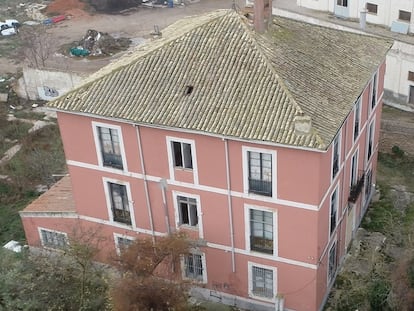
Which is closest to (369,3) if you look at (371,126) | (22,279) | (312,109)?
(371,126)

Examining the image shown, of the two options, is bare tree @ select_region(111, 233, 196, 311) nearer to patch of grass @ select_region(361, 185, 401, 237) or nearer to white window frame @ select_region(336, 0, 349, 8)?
patch of grass @ select_region(361, 185, 401, 237)

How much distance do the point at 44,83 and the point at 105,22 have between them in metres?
22.1

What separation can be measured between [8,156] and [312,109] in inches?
1168

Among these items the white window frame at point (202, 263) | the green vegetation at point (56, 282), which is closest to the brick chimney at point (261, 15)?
the white window frame at point (202, 263)

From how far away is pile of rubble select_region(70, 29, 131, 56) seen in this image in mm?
66500

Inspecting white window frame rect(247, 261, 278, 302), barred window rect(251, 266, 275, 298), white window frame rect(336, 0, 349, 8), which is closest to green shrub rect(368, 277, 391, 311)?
white window frame rect(247, 261, 278, 302)

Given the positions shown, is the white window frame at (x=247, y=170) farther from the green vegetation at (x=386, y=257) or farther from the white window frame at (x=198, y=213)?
the green vegetation at (x=386, y=257)

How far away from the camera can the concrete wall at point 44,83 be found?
55.5m

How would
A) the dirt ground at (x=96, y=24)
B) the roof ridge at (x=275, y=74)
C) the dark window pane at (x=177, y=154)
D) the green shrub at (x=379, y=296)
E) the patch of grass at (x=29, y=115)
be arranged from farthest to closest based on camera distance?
the dirt ground at (x=96, y=24)
the patch of grass at (x=29, y=115)
the green shrub at (x=379, y=296)
the dark window pane at (x=177, y=154)
the roof ridge at (x=275, y=74)

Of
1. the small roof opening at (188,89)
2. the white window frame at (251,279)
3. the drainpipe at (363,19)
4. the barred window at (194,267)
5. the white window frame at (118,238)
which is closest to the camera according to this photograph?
the small roof opening at (188,89)

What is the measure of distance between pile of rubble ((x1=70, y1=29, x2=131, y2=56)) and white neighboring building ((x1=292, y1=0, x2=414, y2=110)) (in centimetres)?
2595

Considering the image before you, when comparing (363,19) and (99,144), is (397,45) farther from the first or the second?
(99,144)

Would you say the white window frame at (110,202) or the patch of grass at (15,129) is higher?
the white window frame at (110,202)

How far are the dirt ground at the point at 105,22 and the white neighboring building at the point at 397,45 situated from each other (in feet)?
81.9
